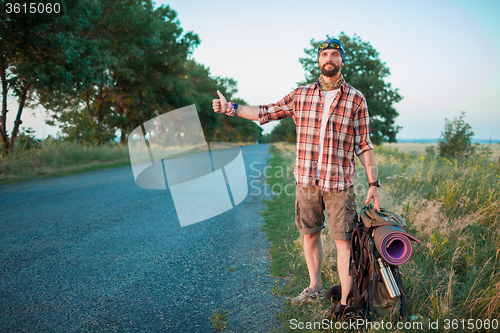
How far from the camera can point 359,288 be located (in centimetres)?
222

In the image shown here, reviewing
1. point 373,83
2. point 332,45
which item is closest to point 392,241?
point 332,45

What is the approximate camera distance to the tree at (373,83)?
85.3 ft

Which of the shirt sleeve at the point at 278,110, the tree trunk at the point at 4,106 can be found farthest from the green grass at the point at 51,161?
the shirt sleeve at the point at 278,110

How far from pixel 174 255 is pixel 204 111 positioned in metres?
31.5

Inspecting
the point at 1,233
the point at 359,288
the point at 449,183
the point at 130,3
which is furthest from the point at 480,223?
the point at 130,3

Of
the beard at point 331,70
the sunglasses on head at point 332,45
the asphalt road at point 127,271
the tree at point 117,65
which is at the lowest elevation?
the asphalt road at point 127,271

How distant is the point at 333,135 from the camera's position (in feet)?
7.78

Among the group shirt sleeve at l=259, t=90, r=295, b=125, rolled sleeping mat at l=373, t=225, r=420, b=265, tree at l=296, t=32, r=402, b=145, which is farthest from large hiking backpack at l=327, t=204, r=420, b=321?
tree at l=296, t=32, r=402, b=145

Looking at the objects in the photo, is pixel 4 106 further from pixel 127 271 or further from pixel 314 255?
pixel 314 255

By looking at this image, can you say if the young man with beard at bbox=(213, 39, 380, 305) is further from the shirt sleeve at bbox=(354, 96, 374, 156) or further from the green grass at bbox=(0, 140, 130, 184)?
the green grass at bbox=(0, 140, 130, 184)

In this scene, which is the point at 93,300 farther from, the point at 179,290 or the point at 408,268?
the point at 408,268

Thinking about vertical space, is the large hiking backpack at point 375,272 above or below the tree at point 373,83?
below

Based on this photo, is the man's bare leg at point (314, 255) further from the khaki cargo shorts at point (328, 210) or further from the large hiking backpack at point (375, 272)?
the large hiking backpack at point (375, 272)

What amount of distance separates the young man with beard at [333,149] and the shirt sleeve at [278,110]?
0.07 metres
